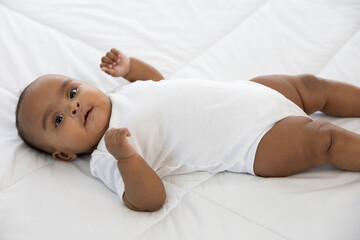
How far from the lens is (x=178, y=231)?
94cm

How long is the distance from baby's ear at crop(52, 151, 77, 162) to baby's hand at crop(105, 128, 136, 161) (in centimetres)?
24

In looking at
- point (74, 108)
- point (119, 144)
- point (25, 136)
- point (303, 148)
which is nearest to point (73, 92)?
point (74, 108)

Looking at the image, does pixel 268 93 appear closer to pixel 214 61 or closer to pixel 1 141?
pixel 214 61

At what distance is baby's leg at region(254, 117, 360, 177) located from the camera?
969 mm

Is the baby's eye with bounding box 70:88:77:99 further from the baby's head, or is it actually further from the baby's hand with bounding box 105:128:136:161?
the baby's hand with bounding box 105:128:136:161

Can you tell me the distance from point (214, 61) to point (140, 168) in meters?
0.63

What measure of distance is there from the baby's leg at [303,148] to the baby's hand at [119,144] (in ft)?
1.08

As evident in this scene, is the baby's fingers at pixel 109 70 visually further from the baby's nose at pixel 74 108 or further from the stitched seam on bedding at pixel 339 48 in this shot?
the stitched seam on bedding at pixel 339 48

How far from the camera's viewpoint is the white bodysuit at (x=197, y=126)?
1.07 meters

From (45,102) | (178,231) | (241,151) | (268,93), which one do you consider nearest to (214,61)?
(268,93)

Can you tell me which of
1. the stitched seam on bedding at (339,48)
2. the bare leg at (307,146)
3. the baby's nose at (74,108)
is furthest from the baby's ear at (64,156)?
the stitched seam on bedding at (339,48)

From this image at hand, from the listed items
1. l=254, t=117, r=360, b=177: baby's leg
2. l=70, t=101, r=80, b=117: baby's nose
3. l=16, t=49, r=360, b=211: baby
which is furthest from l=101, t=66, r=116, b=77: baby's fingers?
l=254, t=117, r=360, b=177: baby's leg

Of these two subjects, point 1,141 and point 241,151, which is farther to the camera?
point 1,141

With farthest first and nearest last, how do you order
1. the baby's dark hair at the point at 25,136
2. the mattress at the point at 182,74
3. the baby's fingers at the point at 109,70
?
1. the baby's fingers at the point at 109,70
2. the baby's dark hair at the point at 25,136
3. the mattress at the point at 182,74
